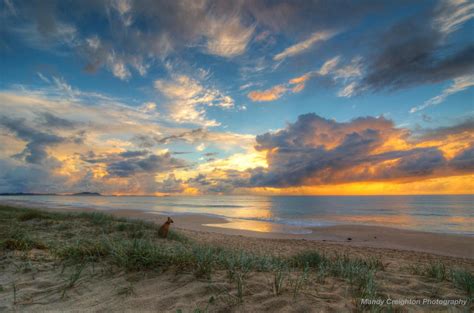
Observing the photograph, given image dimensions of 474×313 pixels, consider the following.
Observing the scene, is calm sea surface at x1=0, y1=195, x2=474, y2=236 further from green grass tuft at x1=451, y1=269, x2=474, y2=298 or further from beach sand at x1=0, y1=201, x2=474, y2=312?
beach sand at x1=0, y1=201, x2=474, y2=312

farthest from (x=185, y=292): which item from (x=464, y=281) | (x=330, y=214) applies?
(x=330, y=214)

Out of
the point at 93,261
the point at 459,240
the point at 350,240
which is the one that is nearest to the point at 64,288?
the point at 93,261

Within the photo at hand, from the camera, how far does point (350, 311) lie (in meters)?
2.69

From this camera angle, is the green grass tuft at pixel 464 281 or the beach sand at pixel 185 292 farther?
the green grass tuft at pixel 464 281

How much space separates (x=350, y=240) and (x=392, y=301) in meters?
15.9

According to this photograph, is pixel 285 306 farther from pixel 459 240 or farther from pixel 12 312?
pixel 459 240

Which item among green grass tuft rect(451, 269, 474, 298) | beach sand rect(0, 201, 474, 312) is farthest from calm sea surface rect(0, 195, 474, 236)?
beach sand rect(0, 201, 474, 312)

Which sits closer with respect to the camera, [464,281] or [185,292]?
Answer: [185,292]

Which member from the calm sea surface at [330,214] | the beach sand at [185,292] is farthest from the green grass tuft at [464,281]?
the calm sea surface at [330,214]

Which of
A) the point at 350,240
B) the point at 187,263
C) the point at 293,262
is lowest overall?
the point at 350,240

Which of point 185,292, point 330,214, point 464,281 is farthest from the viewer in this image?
point 330,214

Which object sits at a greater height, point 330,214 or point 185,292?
point 185,292

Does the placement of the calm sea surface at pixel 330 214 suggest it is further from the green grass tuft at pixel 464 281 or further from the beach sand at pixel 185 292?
the beach sand at pixel 185 292

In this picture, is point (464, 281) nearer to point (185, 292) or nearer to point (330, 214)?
point (185, 292)
